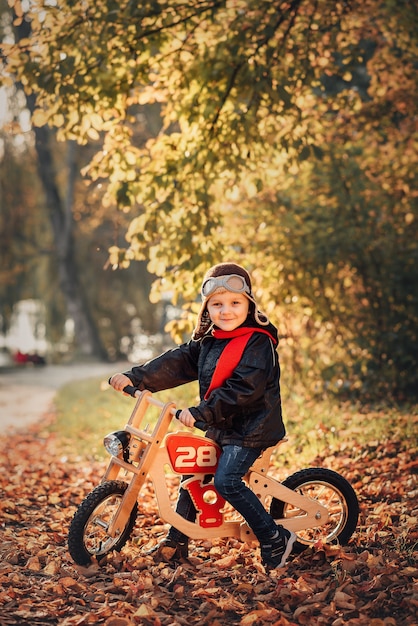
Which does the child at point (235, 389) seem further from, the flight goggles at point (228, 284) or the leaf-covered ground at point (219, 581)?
the leaf-covered ground at point (219, 581)

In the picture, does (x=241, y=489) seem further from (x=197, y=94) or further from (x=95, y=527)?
(x=197, y=94)

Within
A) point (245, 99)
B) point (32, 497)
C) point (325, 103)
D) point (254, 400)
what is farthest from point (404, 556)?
point (325, 103)

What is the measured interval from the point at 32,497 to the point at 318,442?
8.05 ft

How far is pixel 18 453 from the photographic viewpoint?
8.95 metres

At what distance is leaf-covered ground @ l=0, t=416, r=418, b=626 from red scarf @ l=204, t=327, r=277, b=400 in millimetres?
971

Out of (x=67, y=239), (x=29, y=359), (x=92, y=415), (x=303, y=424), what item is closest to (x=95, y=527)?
(x=303, y=424)

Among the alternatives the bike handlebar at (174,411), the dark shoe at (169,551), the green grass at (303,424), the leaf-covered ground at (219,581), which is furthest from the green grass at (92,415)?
the bike handlebar at (174,411)

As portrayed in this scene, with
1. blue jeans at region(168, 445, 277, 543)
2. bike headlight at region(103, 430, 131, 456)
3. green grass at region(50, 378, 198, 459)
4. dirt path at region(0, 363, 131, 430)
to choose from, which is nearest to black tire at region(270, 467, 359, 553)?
blue jeans at region(168, 445, 277, 543)

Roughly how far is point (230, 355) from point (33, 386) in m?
15.5

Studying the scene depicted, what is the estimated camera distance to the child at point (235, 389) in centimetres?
379

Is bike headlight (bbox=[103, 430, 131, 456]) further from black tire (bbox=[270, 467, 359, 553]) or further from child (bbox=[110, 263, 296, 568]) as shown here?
black tire (bbox=[270, 467, 359, 553])

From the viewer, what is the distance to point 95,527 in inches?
158

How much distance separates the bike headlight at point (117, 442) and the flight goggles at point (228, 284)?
86 centimetres

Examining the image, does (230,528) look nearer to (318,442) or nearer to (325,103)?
(318,442)
